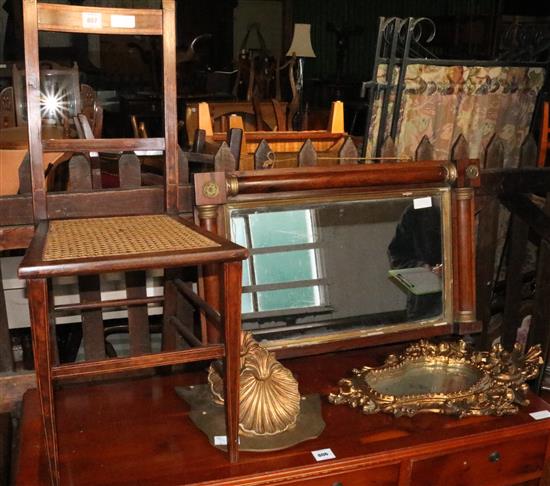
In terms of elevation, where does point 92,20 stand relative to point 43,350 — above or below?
above

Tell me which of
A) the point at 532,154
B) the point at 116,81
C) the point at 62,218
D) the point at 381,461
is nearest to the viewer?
the point at 381,461

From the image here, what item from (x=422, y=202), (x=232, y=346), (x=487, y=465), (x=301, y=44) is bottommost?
(x=487, y=465)

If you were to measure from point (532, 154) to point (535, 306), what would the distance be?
45 centimetres

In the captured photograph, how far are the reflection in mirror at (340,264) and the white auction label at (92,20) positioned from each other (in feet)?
1.63

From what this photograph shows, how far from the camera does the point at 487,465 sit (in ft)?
4.90

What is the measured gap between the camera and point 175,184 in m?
1.54

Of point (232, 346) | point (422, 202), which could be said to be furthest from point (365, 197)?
point (232, 346)

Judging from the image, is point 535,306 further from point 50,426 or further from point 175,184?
point 50,426

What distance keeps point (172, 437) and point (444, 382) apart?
68 cm

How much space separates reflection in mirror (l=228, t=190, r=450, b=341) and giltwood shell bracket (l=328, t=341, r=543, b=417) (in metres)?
0.13

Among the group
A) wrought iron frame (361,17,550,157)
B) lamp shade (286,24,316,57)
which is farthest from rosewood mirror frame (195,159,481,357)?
lamp shade (286,24,316,57)

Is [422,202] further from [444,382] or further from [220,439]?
[220,439]

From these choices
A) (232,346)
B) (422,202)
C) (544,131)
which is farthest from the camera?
(544,131)

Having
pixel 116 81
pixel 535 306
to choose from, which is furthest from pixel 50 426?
pixel 116 81
